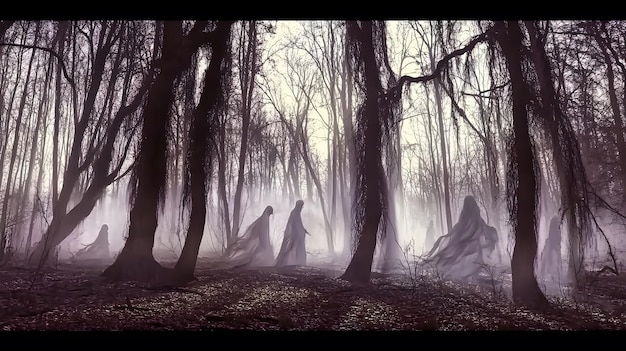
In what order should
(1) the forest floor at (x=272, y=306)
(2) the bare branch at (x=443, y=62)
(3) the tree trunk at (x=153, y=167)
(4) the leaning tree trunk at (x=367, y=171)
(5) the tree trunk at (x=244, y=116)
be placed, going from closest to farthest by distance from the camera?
(1) the forest floor at (x=272, y=306)
(3) the tree trunk at (x=153, y=167)
(2) the bare branch at (x=443, y=62)
(4) the leaning tree trunk at (x=367, y=171)
(5) the tree trunk at (x=244, y=116)

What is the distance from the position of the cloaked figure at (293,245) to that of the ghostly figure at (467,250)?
291 centimetres

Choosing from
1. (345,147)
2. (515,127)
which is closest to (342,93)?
(345,147)

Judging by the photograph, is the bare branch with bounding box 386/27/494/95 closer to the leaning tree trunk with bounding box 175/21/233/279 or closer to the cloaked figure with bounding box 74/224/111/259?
the leaning tree trunk with bounding box 175/21/233/279

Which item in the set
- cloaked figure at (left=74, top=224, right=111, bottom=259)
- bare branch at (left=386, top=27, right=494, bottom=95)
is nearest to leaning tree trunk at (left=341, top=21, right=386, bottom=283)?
bare branch at (left=386, top=27, right=494, bottom=95)

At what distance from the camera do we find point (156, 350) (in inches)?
109

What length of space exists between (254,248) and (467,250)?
465 centimetres

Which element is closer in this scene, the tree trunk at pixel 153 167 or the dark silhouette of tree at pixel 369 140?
the tree trunk at pixel 153 167

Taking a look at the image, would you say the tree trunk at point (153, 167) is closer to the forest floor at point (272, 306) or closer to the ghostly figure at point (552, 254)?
the forest floor at point (272, 306)

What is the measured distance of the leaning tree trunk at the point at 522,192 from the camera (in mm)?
4254

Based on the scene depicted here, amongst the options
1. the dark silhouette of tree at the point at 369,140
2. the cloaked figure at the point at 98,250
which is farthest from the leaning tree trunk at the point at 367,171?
the cloaked figure at the point at 98,250

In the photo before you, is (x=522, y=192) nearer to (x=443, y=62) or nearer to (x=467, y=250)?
(x=443, y=62)

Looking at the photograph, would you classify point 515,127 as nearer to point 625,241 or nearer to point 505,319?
point 505,319

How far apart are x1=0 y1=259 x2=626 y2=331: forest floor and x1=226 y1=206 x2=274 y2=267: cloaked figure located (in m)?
2.37

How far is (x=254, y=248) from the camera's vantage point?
790 centimetres
